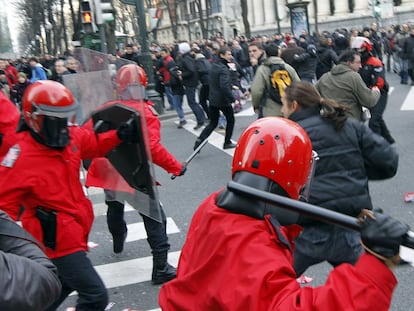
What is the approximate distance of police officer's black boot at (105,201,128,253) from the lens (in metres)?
5.34

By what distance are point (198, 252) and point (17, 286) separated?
0.55 m

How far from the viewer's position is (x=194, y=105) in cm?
1227

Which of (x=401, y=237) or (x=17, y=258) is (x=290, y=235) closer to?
(x=401, y=237)

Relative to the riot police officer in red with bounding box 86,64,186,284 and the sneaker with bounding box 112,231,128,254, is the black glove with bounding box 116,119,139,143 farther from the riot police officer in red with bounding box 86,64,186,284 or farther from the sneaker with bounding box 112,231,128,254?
the sneaker with bounding box 112,231,128,254

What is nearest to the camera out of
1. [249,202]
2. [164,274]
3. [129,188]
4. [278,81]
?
[249,202]

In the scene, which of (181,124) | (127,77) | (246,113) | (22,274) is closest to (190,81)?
(181,124)

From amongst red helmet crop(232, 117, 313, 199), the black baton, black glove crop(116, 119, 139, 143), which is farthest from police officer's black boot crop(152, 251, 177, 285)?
the black baton

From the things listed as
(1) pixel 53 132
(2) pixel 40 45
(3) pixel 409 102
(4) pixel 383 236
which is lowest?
(3) pixel 409 102

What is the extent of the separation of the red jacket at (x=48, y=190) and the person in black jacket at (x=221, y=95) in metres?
6.50

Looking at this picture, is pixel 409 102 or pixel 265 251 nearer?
pixel 265 251

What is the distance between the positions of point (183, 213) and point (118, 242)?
1363 millimetres

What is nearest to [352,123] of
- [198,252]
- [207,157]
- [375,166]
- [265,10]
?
[375,166]

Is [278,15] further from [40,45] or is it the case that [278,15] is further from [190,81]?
[190,81]

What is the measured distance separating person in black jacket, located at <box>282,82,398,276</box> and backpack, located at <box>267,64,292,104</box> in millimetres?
4068
